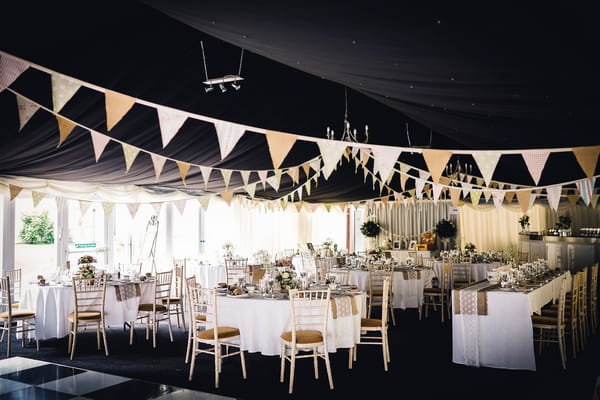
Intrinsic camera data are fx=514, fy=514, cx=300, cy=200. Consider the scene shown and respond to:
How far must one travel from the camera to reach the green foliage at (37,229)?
934 cm

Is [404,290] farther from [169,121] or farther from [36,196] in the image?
[36,196]

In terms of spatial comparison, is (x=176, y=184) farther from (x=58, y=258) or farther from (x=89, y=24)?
(x=89, y=24)

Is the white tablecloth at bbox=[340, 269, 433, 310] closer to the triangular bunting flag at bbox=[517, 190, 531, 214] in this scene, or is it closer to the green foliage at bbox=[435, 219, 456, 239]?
the triangular bunting flag at bbox=[517, 190, 531, 214]

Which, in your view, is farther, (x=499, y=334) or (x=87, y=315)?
(x=87, y=315)

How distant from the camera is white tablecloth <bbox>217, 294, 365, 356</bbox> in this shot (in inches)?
214

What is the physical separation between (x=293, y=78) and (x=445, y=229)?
1270 cm

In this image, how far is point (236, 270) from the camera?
1094 cm

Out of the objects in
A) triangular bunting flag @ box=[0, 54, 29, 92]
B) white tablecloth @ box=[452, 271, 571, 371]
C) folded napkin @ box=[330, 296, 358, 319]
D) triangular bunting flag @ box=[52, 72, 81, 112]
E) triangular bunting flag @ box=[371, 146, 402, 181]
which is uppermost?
triangular bunting flag @ box=[0, 54, 29, 92]

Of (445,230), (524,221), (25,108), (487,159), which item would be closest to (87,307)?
(25,108)

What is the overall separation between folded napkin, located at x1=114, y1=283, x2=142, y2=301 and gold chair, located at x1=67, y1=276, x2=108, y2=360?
0.24 m

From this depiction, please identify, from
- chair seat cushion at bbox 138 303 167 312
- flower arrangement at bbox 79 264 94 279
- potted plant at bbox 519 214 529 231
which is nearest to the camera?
flower arrangement at bbox 79 264 94 279

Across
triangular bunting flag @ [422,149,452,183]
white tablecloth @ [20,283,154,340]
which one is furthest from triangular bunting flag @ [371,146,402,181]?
white tablecloth @ [20,283,154,340]

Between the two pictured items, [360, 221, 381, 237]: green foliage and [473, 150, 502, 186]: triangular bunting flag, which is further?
[360, 221, 381, 237]: green foliage

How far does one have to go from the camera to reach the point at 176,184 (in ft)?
33.2
